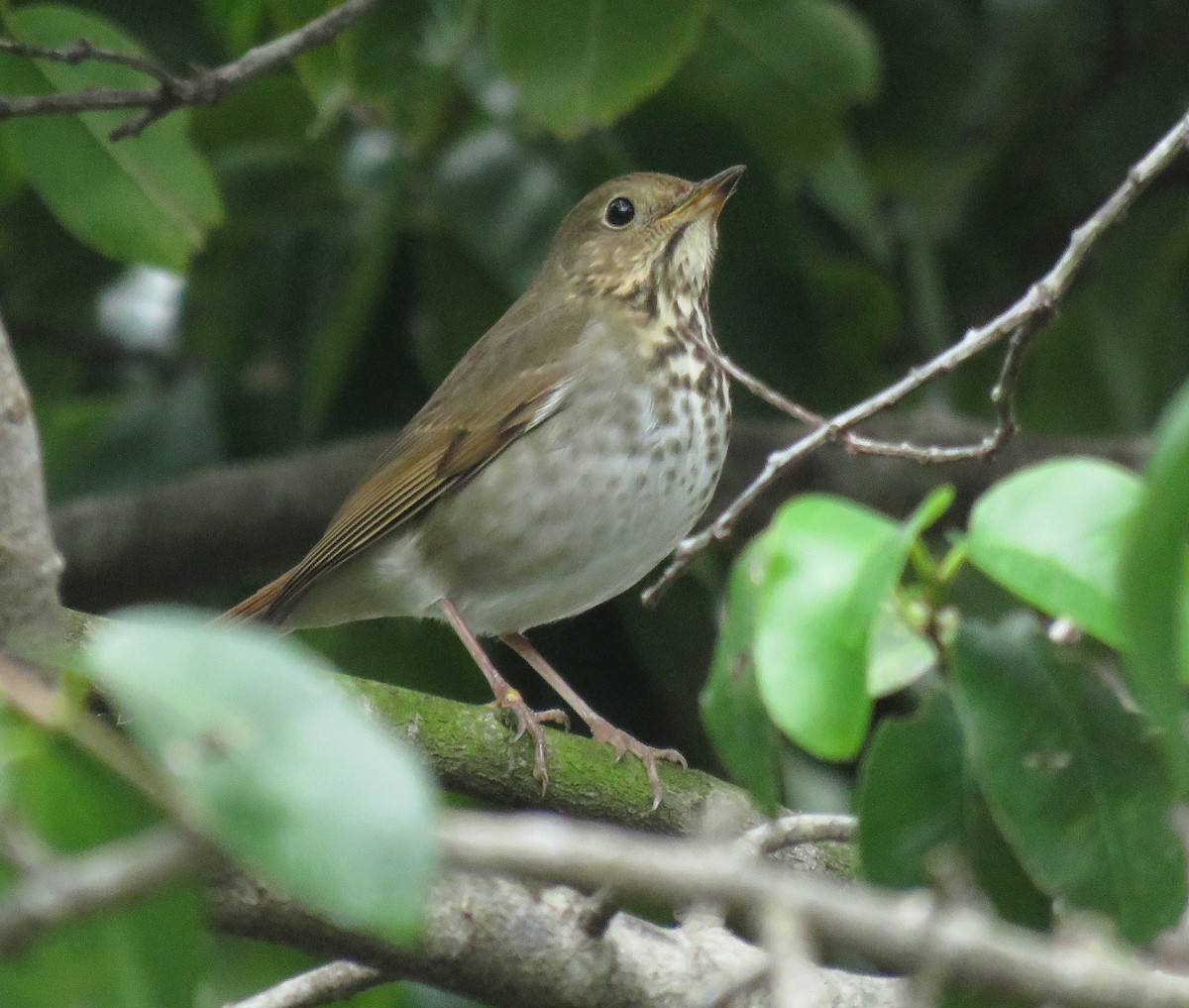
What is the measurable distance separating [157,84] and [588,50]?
0.88 metres

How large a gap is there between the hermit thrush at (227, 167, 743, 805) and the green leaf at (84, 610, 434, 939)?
245 centimetres

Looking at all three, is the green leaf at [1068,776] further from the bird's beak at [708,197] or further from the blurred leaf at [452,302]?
the blurred leaf at [452,302]

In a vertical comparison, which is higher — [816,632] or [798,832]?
[816,632]

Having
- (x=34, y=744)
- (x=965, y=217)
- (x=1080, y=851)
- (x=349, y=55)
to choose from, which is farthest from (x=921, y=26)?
(x=34, y=744)

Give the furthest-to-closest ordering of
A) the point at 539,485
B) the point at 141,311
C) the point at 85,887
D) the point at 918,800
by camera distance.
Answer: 1. the point at 141,311
2. the point at 539,485
3. the point at 918,800
4. the point at 85,887

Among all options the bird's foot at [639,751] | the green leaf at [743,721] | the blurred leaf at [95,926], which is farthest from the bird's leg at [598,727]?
the blurred leaf at [95,926]

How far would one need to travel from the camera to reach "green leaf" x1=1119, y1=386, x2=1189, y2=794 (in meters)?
1.38

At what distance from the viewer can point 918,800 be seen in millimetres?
1942

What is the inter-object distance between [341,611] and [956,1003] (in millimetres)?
2493

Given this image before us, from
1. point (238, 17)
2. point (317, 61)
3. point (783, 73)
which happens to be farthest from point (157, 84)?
point (783, 73)

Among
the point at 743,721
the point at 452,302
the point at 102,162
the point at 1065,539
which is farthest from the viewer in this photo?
the point at 452,302

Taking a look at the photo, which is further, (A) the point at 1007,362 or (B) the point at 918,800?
(A) the point at 1007,362

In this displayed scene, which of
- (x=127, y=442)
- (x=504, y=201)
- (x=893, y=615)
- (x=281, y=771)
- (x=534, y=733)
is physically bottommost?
(x=127, y=442)

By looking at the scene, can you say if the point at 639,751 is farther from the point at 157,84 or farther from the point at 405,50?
the point at 405,50
